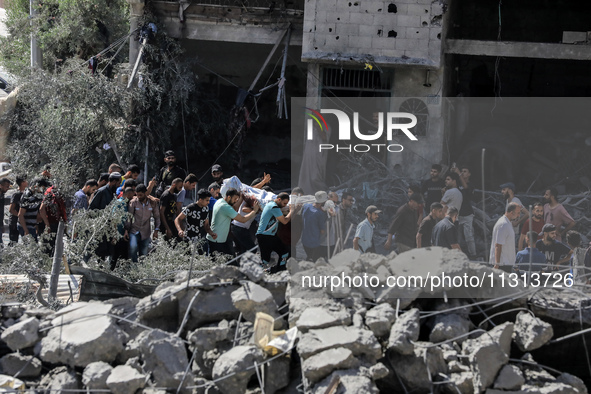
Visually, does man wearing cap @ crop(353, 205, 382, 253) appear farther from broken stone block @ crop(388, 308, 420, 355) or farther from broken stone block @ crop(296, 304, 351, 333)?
broken stone block @ crop(388, 308, 420, 355)

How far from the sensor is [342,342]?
204 inches

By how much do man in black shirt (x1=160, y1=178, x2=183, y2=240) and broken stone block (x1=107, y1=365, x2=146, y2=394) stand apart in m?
4.20

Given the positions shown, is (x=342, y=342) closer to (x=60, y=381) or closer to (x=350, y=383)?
(x=350, y=383)

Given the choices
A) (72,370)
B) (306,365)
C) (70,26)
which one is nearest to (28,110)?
(70,26)

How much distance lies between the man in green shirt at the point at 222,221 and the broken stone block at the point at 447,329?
3533 mm

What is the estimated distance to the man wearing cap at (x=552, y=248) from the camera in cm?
849

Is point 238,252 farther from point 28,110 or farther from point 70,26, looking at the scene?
point 70,26

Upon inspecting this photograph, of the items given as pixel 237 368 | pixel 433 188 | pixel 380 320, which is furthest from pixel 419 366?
pixel 433 188

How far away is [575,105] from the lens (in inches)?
733

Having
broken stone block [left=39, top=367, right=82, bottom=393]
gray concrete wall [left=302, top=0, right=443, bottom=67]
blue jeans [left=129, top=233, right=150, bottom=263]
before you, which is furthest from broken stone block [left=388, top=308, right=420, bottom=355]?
gray concrete wall [left=302, top=0, right=443, bottom=67]

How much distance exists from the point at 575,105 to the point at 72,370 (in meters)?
16.1

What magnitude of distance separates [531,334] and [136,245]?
200 inches

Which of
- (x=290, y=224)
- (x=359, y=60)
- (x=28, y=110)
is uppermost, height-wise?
(x=359, y=60)

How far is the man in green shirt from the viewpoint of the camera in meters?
8.48
